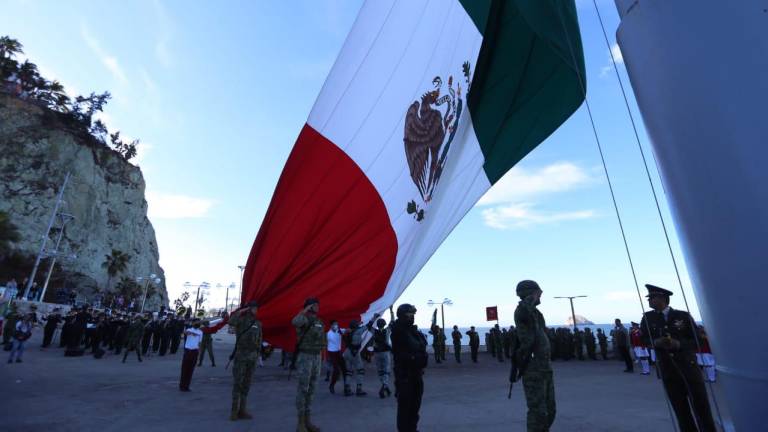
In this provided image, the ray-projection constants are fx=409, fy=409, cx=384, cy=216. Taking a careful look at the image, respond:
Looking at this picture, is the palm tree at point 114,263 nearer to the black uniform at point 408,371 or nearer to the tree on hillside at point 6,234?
the tree on hillside at point 6,234

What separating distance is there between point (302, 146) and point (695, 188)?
3769 mm

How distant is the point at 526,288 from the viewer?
3.78m

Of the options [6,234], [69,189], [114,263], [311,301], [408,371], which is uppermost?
[69,189]

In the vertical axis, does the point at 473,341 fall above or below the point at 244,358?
above

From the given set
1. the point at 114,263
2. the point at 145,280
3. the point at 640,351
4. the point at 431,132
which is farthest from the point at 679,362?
the point at 145,280

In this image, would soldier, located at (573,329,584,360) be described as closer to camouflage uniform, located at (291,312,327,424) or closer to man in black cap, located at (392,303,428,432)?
man in black cap, located at (392,303,428,432)

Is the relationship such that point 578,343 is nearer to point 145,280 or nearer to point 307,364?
point 307,364

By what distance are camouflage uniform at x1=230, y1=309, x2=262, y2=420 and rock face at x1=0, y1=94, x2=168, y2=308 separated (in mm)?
49961

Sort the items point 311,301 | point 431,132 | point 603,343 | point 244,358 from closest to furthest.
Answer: point 311,301 < point 431,132 < point 244,358 < point 603,343

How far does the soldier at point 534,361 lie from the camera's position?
3.40m

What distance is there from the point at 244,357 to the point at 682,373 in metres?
5.39

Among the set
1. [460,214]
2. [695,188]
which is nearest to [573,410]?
[460,214]

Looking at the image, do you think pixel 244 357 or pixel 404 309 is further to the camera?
pixel 244 357

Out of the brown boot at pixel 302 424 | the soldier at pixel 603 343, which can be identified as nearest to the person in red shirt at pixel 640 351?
the soldier at pixel 603 343
